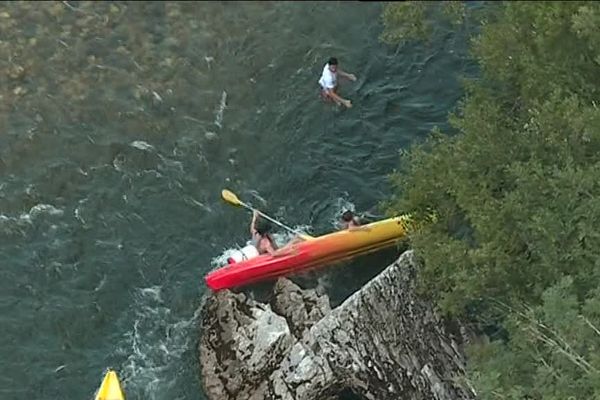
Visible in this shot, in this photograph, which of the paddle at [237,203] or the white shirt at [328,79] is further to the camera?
the white shirt at [328,79]

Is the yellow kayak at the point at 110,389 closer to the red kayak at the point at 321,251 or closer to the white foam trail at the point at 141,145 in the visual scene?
the red kayak at the point at 321,251

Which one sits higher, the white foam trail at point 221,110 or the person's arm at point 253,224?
the white foam trail at point 221,110

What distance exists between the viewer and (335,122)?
1930cm

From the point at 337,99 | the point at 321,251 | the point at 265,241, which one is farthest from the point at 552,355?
the point at 337,99

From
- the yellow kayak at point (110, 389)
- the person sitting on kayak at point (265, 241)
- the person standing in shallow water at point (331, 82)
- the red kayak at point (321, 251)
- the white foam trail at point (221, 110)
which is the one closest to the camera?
the yellow kayak at point (110, 389)

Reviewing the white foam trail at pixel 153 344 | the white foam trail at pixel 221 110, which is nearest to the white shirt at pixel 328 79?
the white foam trail at pixel 221 110

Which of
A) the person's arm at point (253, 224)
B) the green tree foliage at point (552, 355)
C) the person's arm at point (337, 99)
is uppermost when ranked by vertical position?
the person's arm at point (337, 99)

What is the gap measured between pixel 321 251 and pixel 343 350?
2882mm

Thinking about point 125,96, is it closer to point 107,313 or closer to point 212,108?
point 212,108

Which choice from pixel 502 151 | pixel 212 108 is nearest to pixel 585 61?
pixel 502 151

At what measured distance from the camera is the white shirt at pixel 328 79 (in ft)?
63.0

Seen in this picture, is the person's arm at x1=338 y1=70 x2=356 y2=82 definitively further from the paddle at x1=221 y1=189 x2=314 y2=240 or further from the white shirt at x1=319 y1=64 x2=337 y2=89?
the paddle at x1=221 y1=189 x2=314 y2=240

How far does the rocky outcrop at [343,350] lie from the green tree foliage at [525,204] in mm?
672

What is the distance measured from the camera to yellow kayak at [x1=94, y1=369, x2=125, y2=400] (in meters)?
14.0
